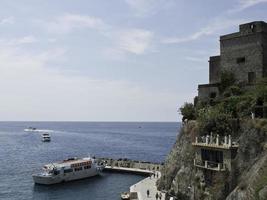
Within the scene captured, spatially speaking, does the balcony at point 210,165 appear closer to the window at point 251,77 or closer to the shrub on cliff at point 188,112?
the shrub on cliff at point 188,112

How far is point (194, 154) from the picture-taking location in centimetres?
4872

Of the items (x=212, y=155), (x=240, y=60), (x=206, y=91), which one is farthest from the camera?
(x=206, y=91)

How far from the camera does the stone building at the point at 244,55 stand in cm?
5381

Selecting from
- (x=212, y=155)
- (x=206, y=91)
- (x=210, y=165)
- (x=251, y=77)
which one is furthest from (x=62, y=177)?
(x=251, y=77)

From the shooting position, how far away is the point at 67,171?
80.1m

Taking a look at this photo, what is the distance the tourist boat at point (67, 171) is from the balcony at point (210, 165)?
37721 mm

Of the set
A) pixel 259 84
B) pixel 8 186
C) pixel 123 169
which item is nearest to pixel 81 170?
pixel 123 169

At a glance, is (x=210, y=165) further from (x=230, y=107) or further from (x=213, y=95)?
(x=213, y=95)

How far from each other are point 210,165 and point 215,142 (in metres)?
2.63

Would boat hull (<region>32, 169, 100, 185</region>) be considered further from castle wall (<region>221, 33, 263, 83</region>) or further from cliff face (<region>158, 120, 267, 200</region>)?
castle wall (<region>221, 33, 263, 83</region>)

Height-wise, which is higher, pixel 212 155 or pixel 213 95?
pixel 213 95

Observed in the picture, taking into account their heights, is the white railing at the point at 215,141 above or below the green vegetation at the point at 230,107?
below

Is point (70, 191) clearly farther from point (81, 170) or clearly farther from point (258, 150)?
point (258, 150)

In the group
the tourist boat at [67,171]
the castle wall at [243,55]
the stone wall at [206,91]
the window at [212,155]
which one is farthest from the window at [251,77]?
the tourist boat at [67,171]
